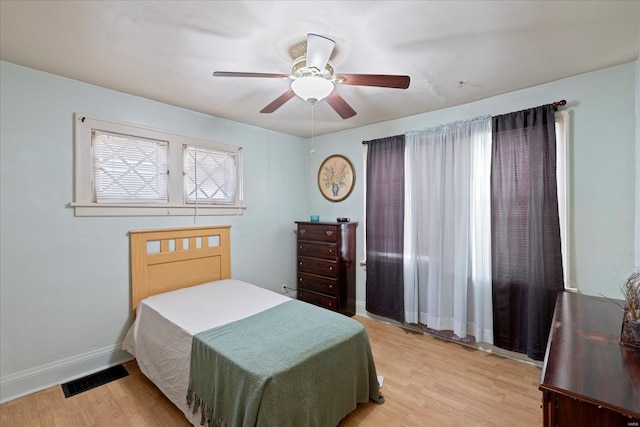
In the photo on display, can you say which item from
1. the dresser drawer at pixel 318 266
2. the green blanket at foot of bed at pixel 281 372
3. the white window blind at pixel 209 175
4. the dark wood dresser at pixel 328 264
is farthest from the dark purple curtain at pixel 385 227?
the white window blind at pixel 209 175

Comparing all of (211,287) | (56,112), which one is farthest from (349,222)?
(56,112)

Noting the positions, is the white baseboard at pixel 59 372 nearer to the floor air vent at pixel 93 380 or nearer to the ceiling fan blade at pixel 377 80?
the floor air vent at pixel 93 380

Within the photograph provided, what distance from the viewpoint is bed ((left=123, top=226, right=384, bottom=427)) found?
145 centimetres

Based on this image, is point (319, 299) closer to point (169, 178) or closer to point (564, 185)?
point (169, 178)

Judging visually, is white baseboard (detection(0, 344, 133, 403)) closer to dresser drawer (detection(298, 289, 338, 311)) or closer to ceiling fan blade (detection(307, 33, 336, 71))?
dresser drawer (detection(298, 289, 338, 311))

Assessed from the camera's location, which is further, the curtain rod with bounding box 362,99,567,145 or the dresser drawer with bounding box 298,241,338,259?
the dresser drawer with bounding box 298,241,338,259

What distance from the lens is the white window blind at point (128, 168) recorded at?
7.99 ft

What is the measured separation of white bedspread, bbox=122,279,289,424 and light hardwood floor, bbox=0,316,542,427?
0.57 feet

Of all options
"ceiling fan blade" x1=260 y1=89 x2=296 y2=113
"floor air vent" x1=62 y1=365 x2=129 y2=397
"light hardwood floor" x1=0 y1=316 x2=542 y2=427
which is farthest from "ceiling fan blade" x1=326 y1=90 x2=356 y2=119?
"floor air vent" x1=62 y1=365 x2=129 y2=397

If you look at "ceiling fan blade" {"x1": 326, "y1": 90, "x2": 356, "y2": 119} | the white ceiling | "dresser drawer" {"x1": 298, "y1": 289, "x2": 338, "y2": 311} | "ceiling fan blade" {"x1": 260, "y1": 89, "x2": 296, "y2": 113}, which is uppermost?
the white ceiling

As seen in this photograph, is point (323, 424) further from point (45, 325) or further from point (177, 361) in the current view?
point (45, 325)

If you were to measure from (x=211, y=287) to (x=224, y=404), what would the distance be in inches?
58.3

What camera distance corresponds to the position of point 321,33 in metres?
1.65

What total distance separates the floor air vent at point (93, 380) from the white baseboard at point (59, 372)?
0.05 meters
